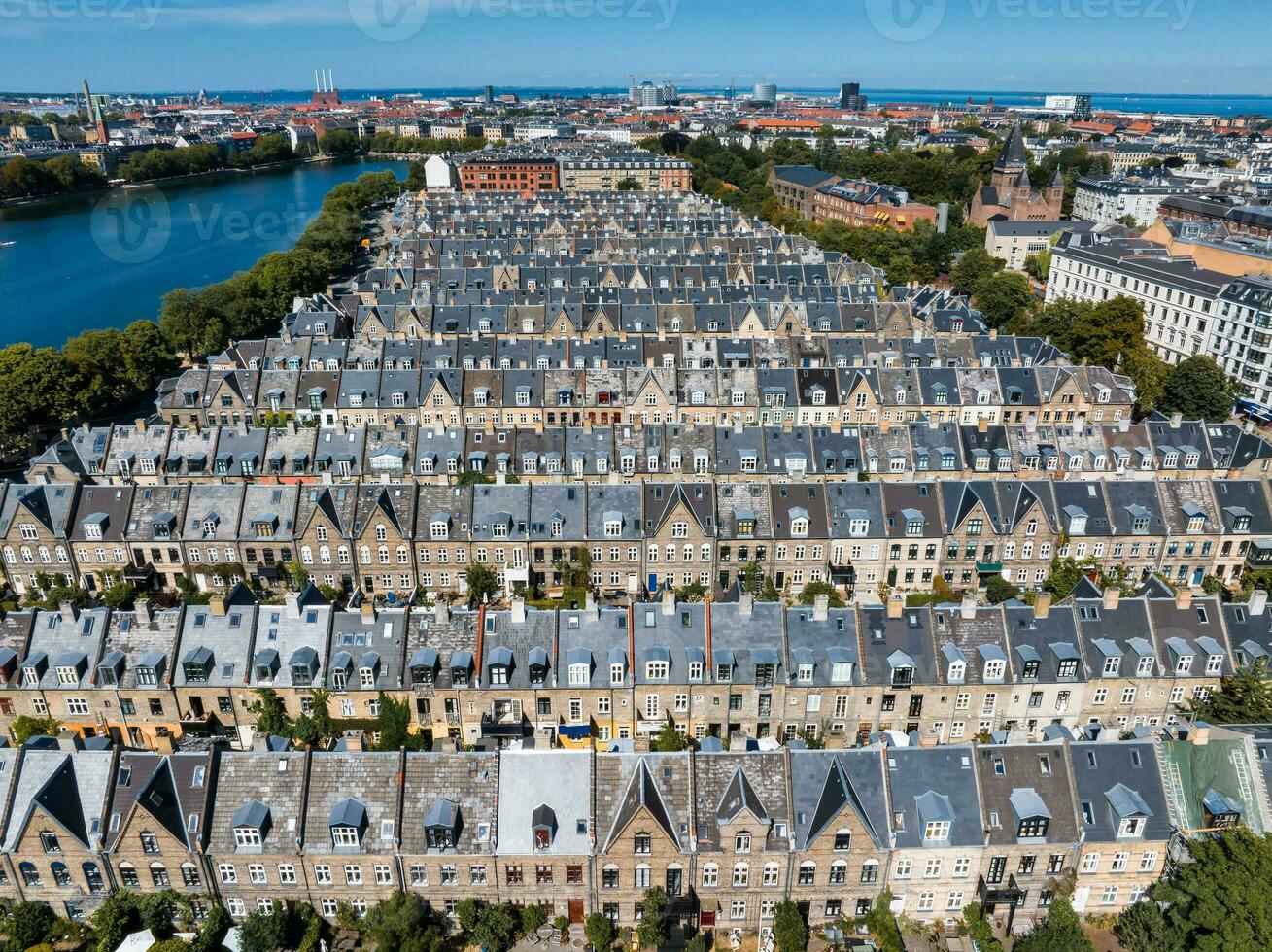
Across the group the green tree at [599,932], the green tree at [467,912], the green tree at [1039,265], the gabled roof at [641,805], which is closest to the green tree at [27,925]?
the green tree at [467,912]

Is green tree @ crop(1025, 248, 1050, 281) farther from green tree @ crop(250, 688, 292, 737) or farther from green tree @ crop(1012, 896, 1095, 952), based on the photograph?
green tree @ crop(250, 688, 292, 737)

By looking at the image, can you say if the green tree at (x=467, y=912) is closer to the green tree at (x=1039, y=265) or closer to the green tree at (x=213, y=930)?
the green tree at (x=213, y=930)

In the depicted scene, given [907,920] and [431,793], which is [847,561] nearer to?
[907,920]

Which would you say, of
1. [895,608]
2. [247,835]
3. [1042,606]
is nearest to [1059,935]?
[895,608]

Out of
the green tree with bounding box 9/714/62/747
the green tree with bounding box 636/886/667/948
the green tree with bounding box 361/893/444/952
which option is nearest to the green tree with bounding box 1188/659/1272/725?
the green tree with bounding box 636/886/667/948

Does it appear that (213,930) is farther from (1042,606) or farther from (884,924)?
(1042,606)

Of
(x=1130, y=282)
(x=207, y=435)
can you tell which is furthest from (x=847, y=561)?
(x=1130, y=282)
